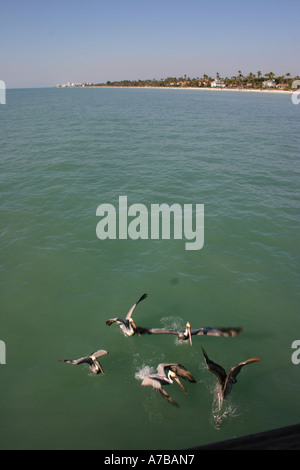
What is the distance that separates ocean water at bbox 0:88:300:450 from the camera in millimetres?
8242

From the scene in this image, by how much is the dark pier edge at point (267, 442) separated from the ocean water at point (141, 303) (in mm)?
2977

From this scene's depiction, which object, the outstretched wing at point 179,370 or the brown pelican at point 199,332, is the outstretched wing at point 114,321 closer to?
the brown pelican at point 199,332

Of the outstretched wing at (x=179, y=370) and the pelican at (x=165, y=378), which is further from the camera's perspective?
the outstretched wing at (x=179, y=370)

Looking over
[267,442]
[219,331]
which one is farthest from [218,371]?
[267,442]

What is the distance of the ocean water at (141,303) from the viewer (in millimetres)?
8242

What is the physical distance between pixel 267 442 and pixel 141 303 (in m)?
7.96

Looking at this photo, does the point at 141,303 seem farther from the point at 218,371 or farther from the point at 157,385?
the point at 218,371

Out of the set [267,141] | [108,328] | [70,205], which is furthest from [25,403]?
[267,141]

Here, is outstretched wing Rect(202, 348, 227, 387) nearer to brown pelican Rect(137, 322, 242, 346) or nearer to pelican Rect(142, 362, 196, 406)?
pelican Rect(142, 362, 196, 406)

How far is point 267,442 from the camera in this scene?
5078 mm

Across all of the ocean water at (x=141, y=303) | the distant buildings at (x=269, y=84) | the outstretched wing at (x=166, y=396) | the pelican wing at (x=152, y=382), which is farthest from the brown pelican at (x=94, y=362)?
the distant buildings at (x=269, y=84)

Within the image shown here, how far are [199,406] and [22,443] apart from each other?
5.18 metres

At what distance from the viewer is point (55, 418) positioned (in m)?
8.30

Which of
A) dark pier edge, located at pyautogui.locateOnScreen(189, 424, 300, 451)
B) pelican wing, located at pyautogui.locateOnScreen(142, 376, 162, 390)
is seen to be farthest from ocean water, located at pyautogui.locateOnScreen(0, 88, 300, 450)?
dark pier edge, located at pyautogui.locateOnScreen(189, 424, 300, 451)
